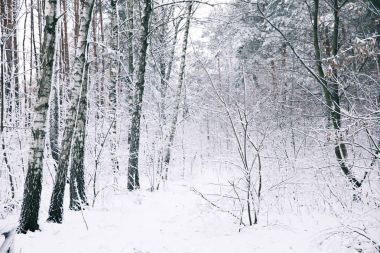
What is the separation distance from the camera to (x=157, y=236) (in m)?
6.08

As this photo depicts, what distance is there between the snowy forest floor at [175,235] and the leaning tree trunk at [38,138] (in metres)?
0.32

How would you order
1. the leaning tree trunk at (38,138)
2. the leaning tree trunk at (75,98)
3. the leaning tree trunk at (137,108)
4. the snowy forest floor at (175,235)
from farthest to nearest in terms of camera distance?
the leaning tree trunk at (137,108) → the leaning tree trunk at (75,98) → the leaning tree trunk at (38,138) → the snowy forest floor at (175,235)

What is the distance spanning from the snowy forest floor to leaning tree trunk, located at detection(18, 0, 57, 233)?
1.06 feet

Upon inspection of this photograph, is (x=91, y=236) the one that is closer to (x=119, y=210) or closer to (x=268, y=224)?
(x=119, y=210)

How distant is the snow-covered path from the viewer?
507cm

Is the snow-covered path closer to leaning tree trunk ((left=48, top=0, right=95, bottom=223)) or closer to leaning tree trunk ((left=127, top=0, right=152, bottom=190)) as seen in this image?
leaning tree trunk ((left=48, top=0, right=95, bottom=223))

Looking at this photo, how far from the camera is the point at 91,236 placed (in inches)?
229

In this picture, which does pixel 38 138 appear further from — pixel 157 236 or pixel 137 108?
pixel 137 108

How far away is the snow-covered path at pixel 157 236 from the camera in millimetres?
5066

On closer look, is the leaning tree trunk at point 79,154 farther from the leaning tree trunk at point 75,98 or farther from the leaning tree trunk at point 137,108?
the leaning tree trunk at point 137,108

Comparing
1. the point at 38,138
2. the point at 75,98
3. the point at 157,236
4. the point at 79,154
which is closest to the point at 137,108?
the point at 79,154

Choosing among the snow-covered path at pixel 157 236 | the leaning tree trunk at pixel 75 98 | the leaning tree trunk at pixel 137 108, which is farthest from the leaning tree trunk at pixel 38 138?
the leaning tree trunk at pixel 137 108

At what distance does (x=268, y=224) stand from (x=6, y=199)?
581 centimetres

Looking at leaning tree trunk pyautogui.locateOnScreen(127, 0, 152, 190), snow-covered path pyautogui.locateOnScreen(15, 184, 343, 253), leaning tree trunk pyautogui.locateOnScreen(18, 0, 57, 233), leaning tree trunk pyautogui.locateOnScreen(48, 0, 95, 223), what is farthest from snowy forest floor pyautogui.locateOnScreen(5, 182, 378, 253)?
leaning tree trunk pyautogui.locateOnScreen(127, 0, 152, 190)
